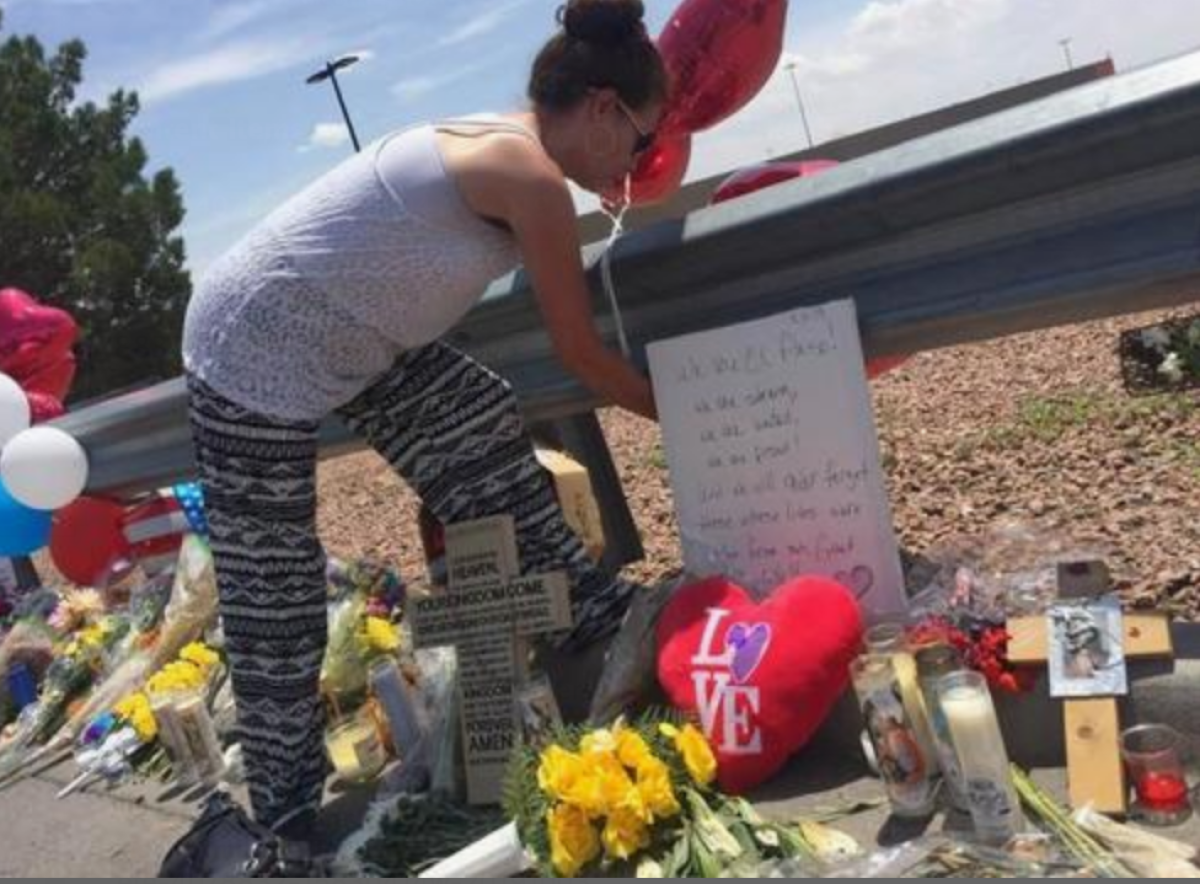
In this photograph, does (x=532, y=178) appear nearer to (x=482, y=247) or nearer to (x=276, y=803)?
(x=482, y=247)

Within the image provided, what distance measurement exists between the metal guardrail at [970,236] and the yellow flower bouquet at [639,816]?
96cm

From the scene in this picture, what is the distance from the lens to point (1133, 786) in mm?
Result: 2379

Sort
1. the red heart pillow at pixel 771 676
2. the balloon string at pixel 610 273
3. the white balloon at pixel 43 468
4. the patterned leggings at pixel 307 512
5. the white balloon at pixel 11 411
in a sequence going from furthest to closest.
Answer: the white balloon at pixel 11 411
the white balloon at pixel 43 468
the balloon string at pixel 610 273
the patterned leggings at pixel 307 512
the red heart pillow at pixel 771 676

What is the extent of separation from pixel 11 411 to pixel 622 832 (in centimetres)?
403

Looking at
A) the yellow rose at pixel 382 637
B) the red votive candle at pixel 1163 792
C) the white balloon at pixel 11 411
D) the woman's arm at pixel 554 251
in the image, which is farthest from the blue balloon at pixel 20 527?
the red votive candle at pixel 1163 792

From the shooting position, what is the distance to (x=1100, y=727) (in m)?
2.41

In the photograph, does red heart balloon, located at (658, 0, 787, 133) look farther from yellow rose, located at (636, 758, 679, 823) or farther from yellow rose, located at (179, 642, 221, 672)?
yellow rose, located at (179, 642, 221, 672)

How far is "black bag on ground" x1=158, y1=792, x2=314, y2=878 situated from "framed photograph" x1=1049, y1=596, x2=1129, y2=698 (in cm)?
157

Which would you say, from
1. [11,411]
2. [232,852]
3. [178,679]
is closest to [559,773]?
[232,852]

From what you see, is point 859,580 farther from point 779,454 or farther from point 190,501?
point 190,501

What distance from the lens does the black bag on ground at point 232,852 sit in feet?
9.75

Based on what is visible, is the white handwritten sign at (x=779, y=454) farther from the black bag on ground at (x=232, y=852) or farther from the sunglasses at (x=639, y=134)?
the black bag on ground at (x=232, y=852)

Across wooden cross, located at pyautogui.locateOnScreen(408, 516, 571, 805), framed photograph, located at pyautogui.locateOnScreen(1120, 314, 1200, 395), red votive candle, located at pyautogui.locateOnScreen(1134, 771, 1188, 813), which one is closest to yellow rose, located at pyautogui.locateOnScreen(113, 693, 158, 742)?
wooden cross, located at pyautogui.locateOnScreen(408, 516, 571, 805)

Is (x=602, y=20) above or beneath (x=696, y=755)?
above
